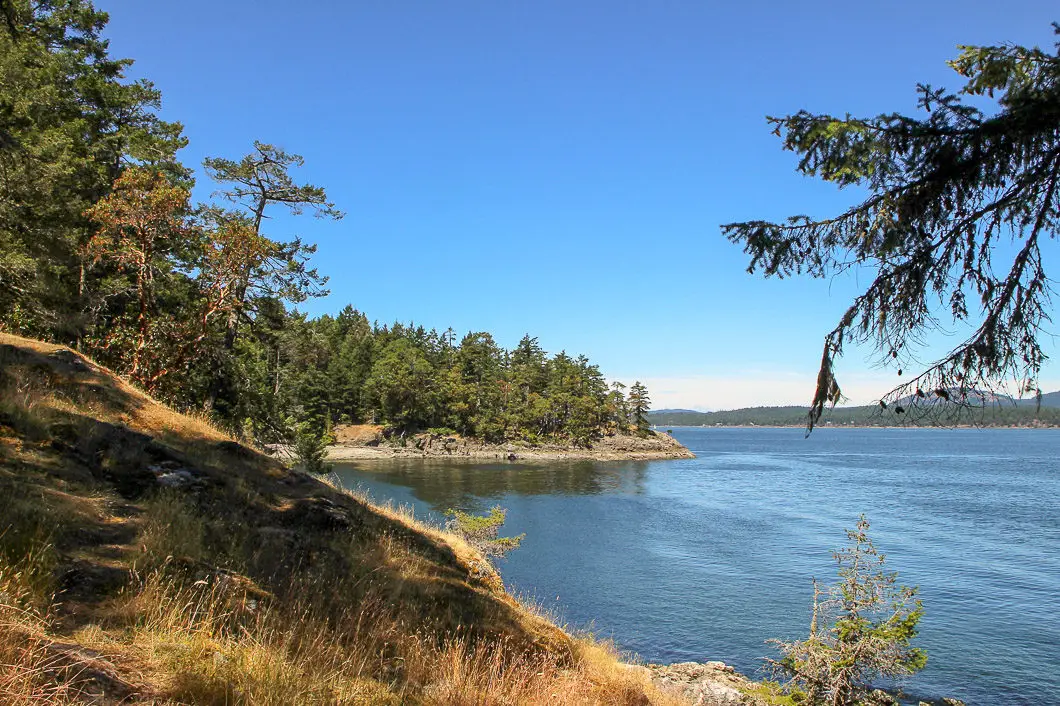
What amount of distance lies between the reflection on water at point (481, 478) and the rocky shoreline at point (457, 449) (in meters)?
5.51

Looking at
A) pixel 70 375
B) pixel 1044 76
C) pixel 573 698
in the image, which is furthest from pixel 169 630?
pixel 70 375

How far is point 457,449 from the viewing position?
309ft

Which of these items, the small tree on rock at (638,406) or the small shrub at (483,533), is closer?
the small shrub at (483,533)

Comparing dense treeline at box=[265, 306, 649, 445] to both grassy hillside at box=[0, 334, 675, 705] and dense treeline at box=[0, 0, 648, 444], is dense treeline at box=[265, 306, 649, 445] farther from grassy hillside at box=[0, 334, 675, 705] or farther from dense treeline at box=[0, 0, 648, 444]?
grassy hillside at box=[0, 334, 675, 705]

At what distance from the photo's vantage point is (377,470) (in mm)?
70250

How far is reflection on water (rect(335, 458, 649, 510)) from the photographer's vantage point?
5112 cm

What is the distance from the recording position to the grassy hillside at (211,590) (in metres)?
3.99

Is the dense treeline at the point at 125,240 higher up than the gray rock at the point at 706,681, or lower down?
higher up

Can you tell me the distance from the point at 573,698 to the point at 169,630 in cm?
377

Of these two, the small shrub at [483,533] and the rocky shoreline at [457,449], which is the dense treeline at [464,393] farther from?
the small shrub at [483,533]

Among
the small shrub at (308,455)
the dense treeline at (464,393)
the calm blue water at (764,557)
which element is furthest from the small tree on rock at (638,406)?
the small shrub at (308,455)

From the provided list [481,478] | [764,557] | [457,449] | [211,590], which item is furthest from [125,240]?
[457,449]

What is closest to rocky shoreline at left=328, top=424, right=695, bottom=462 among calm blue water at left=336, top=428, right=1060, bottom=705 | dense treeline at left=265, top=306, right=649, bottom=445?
dense treeline at left=265, top=306, right=649, bottom=445

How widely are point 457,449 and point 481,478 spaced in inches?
1189
